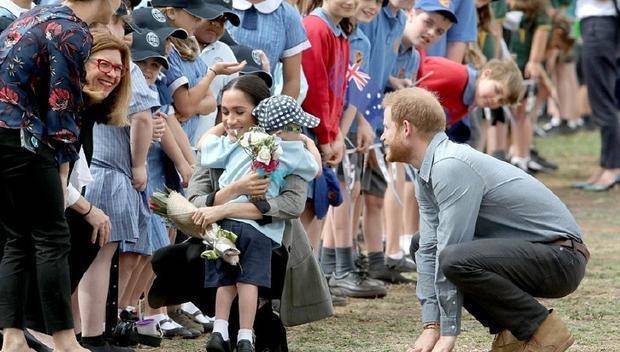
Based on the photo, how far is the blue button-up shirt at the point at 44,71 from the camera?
4859 millimetres

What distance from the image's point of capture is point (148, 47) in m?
5.66

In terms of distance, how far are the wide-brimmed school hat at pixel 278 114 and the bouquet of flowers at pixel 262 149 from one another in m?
0.08

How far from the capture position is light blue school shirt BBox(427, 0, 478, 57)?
880 centimetres

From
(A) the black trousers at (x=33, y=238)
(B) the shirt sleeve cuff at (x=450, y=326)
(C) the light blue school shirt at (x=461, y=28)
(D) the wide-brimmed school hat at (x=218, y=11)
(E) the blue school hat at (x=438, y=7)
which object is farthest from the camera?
(C) the light blue school shirt at (x=461, y=28)

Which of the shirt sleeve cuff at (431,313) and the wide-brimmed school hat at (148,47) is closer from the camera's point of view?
the shirt sleeve cuff at (431,313)

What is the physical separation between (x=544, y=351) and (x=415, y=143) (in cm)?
96

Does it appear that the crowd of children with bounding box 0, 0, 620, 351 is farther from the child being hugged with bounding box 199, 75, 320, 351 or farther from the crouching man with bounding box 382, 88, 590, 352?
the crouching man with bounding box 382, 88, 590, 352

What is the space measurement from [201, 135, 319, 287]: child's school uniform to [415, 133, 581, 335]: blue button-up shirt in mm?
514

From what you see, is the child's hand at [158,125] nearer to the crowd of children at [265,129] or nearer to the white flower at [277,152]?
the crowd of children at [265,129]

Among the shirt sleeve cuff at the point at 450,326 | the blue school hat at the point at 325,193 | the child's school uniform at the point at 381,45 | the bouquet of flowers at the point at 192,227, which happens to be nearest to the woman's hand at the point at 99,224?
the bouquet of flowers at the point at 192,227

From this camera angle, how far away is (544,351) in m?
5.25

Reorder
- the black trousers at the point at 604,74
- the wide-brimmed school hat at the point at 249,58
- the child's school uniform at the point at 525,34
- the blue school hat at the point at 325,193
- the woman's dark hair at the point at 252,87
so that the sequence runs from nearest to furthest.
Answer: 1. the woman's dark hair at the point at 252,87
2. the wide-brimmed school hat at the point at 249,58
3. the blue school hat at the point at 325,193
4. the black trousers at the point at 604,74
5. the child's school uniform at the point at 525,34

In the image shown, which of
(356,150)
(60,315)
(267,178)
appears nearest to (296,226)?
(267,178)

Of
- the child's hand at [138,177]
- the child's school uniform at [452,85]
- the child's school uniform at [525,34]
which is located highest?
the child's hand at [138,177]
